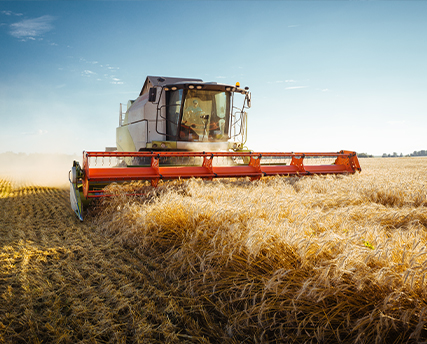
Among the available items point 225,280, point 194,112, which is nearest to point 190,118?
point 194,112

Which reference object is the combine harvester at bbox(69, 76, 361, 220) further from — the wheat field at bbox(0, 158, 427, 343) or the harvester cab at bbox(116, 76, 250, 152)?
the wheat field at bbox(0, 158, 427, 343)

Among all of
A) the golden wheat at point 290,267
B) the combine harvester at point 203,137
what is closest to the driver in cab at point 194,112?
the combine harvester at point 203,137

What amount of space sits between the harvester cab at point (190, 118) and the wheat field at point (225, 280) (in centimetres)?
423

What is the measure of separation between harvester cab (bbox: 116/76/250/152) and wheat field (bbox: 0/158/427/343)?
13.9ft

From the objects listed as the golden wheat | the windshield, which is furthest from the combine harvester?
the golden wheat

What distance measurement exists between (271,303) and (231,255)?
45cm

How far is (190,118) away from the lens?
728 centimetres

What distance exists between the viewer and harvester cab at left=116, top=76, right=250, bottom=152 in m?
7.10

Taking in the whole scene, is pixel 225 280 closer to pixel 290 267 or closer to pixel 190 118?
pixel 290 267

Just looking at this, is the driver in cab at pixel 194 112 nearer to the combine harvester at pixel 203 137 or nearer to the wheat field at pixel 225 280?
the combine harvester at pixel 203 137

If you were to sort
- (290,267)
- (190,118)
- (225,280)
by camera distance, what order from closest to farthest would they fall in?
(290,267), (225,280), (190,118)

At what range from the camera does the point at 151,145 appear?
7281 millimetres

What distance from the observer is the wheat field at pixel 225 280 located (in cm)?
150

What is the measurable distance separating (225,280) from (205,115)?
5.88 m
